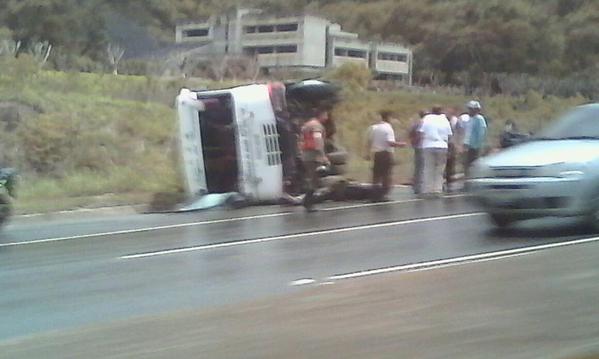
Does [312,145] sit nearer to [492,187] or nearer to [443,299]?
[492,187]

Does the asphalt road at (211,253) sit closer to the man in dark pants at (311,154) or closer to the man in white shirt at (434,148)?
the man in dark pants at (311,154)

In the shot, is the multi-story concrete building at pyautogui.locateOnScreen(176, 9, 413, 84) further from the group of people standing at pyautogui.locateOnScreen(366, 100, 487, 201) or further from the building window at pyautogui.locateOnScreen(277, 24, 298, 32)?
the group of people standing at pyautogui.locateOnScreen(366, 100, 487, 201)

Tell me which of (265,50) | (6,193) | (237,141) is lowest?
(6,193)

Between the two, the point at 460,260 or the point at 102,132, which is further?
the point at 102,132

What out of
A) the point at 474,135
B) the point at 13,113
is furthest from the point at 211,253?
the point at 13,113

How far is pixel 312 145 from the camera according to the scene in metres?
17.8

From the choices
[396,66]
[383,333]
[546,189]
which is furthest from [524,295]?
[396,66]

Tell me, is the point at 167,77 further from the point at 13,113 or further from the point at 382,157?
the point at 382,157

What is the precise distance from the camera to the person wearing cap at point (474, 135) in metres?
21.0

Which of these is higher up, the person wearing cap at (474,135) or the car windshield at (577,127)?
the car windshield at (577,127)

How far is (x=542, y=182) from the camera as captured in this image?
13.0m

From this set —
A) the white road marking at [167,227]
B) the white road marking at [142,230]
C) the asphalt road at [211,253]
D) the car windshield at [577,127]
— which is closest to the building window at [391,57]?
the white road marking at [167,227]

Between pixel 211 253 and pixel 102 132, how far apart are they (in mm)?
12921

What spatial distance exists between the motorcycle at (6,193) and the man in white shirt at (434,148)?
7.37 m
